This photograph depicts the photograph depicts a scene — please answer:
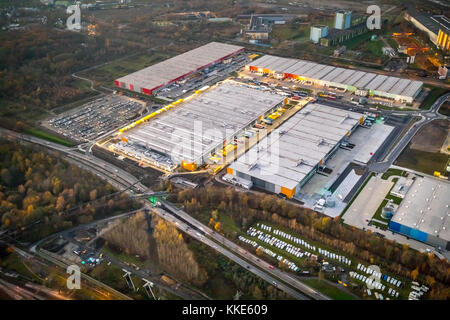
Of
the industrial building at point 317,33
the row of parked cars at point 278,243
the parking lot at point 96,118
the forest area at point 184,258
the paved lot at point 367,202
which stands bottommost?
the forest area at point 184,258

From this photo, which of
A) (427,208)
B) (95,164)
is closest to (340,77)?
(427,208)

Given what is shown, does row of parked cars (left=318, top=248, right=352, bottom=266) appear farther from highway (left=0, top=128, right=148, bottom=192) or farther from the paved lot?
highway (left=0, top=128, right=148, bottom=192)

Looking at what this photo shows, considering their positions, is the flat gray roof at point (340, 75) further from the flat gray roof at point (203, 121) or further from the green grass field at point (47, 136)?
the green grass field at point (47, 136)

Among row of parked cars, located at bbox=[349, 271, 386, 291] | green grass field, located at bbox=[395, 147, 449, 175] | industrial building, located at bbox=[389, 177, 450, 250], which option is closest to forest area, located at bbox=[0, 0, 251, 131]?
row of parked cars, located at bbox=[349, 271, 386, 291]

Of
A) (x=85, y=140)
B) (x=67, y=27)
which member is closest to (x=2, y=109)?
(x=85, y=140)

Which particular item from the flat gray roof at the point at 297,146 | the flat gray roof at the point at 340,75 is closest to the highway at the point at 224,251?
the flat gray roof at the point at 297,146

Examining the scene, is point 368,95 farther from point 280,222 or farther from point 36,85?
point 36,85
